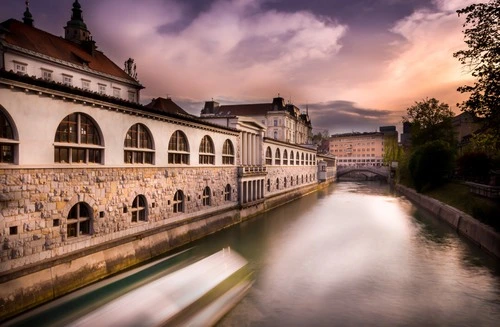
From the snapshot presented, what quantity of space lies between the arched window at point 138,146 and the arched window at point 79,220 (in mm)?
3572

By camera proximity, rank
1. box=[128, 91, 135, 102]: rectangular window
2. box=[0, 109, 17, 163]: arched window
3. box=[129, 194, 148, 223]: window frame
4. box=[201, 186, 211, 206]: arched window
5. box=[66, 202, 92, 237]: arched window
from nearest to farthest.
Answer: box=[0, 109, 17, 163]: arched window, box=[66, 202, 92, 237]: arched window, box=[129, 194, 148, 223]: window frame, box=[201, 186, 211, 206]: arched window, box=[128, 91, 135, 102]: rectangular window

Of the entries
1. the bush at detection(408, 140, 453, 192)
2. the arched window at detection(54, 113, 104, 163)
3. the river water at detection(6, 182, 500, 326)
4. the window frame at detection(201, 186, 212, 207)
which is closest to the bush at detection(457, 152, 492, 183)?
the bush at detection(408, 140, 453, 192)

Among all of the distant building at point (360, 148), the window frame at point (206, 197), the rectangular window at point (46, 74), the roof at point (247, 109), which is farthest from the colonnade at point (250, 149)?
the distant building at point (360, 148)

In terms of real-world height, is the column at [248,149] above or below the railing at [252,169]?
above

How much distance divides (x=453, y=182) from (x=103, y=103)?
44206mm

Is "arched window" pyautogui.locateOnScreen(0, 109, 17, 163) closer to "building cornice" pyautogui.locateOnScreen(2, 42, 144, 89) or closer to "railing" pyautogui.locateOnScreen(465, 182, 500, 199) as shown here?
"building cornice" pyautogui.locateOnScreen(2, 42, 144, 89)

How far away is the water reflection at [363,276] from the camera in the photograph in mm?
13234

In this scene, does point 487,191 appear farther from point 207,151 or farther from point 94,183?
point 94,183

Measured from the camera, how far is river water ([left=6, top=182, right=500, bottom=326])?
13.0 m

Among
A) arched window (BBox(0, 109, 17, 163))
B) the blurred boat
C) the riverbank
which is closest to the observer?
the blurred boat

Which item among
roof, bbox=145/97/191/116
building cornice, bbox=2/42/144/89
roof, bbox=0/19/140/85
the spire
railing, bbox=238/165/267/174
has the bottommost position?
railing, bbox=238/165/267/174

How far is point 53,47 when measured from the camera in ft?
136

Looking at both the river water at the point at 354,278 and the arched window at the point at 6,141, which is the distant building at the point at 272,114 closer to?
the river water at the point at 354,278

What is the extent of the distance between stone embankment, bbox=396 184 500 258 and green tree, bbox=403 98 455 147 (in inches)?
994
